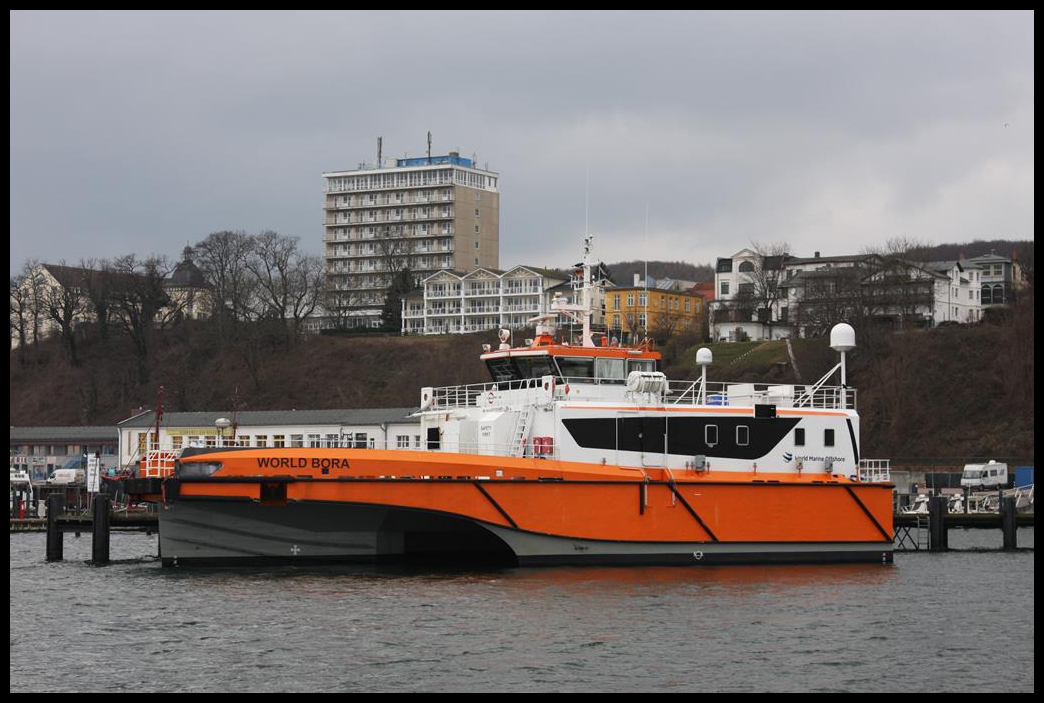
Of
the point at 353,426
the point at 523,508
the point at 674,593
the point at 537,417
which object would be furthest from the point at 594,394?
the point at 353,426

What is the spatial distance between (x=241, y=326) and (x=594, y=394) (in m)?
71.8

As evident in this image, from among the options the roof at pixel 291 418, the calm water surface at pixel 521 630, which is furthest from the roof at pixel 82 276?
the calm water surface at pixel 521 630

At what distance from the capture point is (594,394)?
3253 centimetres

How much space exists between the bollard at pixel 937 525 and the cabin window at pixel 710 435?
1113cm

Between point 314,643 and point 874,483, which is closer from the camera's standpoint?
point 314,643

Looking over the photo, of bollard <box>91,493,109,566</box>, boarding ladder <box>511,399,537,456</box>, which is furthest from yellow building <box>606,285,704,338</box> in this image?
boarding ladder <box>511,399,537,456</box>

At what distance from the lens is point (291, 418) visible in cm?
6800

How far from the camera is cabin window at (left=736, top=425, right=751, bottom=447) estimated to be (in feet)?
104

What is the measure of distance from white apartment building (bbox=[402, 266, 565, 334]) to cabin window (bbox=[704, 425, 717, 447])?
80954 mm

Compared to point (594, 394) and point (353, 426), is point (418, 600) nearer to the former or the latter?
point (594, 394)

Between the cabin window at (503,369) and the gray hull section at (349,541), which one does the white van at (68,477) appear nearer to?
the gray hull section at (349,541)

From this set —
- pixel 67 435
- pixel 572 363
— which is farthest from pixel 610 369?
pixel 67 435

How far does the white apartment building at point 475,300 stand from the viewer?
11319 centimetres

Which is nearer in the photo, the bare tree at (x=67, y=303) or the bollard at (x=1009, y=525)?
the bollard at (x=1009, y=525)
